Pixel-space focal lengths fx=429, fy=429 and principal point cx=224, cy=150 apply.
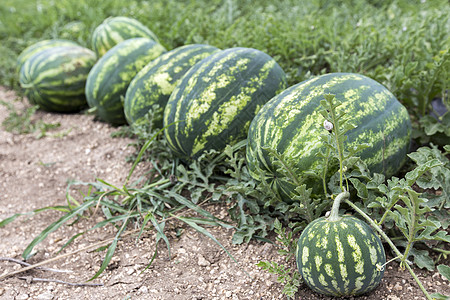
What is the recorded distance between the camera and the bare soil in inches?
78.4

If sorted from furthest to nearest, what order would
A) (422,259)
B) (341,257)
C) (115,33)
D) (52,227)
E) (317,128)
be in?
(115,33)
(52,227)
(317,128)
(422,259)
(341,257)

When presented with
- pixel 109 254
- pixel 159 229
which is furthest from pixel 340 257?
pixel 109 254

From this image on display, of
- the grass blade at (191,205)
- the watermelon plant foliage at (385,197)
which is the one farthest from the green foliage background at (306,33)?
the grass blade at (191,205)

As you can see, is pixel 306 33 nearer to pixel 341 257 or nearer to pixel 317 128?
pixel 317 128

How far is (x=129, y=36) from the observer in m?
4.04

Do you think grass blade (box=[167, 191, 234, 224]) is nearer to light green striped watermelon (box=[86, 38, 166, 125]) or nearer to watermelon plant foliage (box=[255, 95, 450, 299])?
watermelon plant foliage (box=[255, 95, 450, 299])

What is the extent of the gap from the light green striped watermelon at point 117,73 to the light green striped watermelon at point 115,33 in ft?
1.61

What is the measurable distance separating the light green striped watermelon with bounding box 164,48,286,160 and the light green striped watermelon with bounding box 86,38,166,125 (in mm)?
914

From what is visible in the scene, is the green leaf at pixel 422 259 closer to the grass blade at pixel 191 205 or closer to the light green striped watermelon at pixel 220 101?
the grass blade at pixel 191 205

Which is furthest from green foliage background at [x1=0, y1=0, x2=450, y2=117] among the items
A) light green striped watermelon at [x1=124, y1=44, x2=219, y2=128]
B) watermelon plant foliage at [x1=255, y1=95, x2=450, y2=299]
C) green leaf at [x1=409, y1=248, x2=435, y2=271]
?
green leaf at [x1=409, y1=248, x2=435, y2=271]

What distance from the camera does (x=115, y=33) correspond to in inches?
159

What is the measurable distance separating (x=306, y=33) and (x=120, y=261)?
96.3 inches

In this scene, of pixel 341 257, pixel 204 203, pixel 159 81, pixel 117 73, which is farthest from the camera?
pixel 117 73

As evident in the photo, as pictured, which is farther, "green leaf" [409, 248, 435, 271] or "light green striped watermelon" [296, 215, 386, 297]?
"green leaf" [409, 248, 435, 271]
